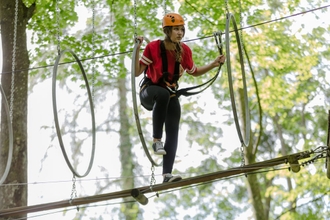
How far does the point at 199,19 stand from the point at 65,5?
7.23 feet

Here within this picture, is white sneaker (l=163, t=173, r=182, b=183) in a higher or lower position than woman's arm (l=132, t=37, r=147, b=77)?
lower

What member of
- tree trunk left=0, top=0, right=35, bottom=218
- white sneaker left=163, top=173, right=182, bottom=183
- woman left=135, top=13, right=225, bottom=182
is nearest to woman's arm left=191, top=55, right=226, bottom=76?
woman left=135, top=13, right=225, bottom=182

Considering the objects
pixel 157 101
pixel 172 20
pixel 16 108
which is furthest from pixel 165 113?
pixel 16 108

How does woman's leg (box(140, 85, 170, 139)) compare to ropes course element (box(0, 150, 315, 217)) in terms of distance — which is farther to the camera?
ropes course element (box(0, 150, 315, 217))

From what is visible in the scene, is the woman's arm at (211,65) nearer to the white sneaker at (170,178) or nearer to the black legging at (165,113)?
the black legging at (165,113)

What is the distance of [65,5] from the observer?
363 inches

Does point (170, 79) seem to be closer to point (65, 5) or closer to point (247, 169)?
point (247, 169)

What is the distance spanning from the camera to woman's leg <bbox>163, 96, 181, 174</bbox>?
15.6 feet

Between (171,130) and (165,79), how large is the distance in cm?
42

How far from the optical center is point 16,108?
276 inches

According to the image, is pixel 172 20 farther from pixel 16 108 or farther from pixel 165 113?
pixel 16 108

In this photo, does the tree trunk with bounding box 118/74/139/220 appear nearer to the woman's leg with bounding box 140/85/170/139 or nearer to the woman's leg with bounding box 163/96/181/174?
the woman's leg with bounding box 163/96/181/174

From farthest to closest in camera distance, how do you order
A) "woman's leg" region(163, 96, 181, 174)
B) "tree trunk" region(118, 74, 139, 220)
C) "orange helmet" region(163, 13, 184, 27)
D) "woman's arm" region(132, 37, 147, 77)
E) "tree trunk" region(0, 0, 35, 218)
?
"tree trunk" region(118, 74, 139, 220), "tree trunk" region(0, 0, 35, 218), "woman's leg" region(163, 96, 181, 174), "orange helmet" region(163, 13, 184, 27), "woman's arm" region(132, 37, 147, 77)

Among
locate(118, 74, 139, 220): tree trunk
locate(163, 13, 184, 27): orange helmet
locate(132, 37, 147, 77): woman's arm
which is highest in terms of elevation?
locate(163, 13, 184, 27): orange helmet
